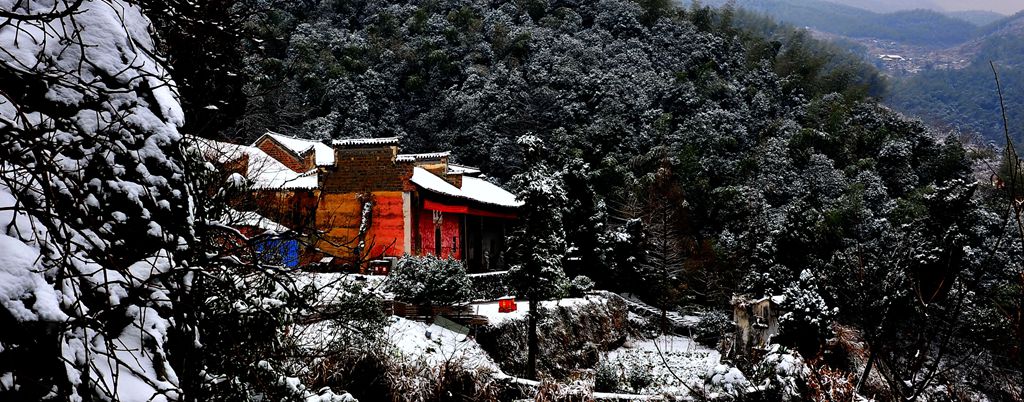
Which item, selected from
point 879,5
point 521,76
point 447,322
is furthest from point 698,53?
point 879,5

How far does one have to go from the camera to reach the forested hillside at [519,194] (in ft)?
8.82

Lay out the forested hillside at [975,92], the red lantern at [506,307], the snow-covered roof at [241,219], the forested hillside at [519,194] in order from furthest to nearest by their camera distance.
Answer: the forested hillside at [975,92], the red lantern at [506,307], the snow-covered roof at [241,219], the forested hillside at [519,194]

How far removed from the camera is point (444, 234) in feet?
65.5

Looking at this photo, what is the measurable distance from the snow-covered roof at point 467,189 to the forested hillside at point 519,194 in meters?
3.16

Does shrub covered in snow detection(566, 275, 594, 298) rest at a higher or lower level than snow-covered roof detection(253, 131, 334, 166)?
lower

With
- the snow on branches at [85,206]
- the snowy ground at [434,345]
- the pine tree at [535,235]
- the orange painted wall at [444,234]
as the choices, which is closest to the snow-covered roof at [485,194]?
the orange painted wall at [444,234]

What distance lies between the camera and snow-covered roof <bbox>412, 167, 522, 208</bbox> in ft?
60.1

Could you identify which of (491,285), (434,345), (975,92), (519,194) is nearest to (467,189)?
(491,285)

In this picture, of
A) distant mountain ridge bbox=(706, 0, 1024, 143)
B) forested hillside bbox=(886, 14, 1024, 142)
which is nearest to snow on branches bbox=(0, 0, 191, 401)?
distant mountain ridge bbox=(706, 0, 1024, 143)

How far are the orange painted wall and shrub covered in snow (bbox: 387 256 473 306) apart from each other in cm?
277

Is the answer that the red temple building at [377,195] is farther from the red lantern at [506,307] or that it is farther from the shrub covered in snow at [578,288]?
the shrub covered in snow at [578,288]

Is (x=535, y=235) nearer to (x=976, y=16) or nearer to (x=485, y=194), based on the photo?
(x=485, y=194)

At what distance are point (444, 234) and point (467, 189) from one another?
2661 mm

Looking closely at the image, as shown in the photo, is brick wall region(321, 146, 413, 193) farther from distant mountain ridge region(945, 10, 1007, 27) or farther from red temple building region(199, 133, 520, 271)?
distant mountain ridge region(945, 10, 1007, 27)
